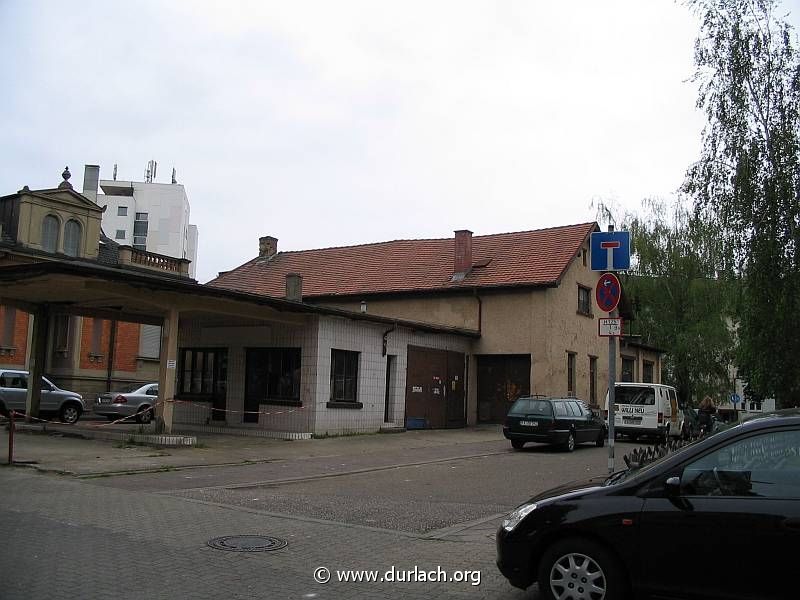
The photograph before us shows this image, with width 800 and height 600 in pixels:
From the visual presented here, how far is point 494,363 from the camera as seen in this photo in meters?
28.4

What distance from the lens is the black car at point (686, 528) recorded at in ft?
14.9

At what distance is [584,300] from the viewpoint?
30984 millimetres

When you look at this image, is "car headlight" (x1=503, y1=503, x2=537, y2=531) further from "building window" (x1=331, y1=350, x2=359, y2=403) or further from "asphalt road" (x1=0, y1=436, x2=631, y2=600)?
"building window" (x1=331, y1=350, x2=359, y2=403)

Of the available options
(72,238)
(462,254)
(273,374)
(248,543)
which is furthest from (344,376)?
(72,238)

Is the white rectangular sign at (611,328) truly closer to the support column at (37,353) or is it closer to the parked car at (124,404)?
the support column at (37,353)

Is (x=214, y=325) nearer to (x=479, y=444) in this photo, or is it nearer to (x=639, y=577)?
(x=479, y=444)

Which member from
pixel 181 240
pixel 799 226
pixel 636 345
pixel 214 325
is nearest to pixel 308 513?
pixel 799 226

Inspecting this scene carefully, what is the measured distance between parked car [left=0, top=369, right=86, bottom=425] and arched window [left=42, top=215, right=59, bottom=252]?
9.89m

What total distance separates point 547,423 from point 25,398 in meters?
17.8

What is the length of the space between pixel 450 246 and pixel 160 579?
28173 millimetres

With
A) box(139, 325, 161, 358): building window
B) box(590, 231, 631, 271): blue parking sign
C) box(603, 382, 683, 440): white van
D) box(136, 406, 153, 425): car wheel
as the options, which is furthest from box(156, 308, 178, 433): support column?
box(139, 325, 161, 358): building window

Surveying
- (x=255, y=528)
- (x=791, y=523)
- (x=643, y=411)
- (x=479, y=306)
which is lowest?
(x=255, y=528)

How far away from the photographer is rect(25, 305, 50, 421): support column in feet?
70.0

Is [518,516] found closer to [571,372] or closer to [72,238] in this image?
[571,372]
